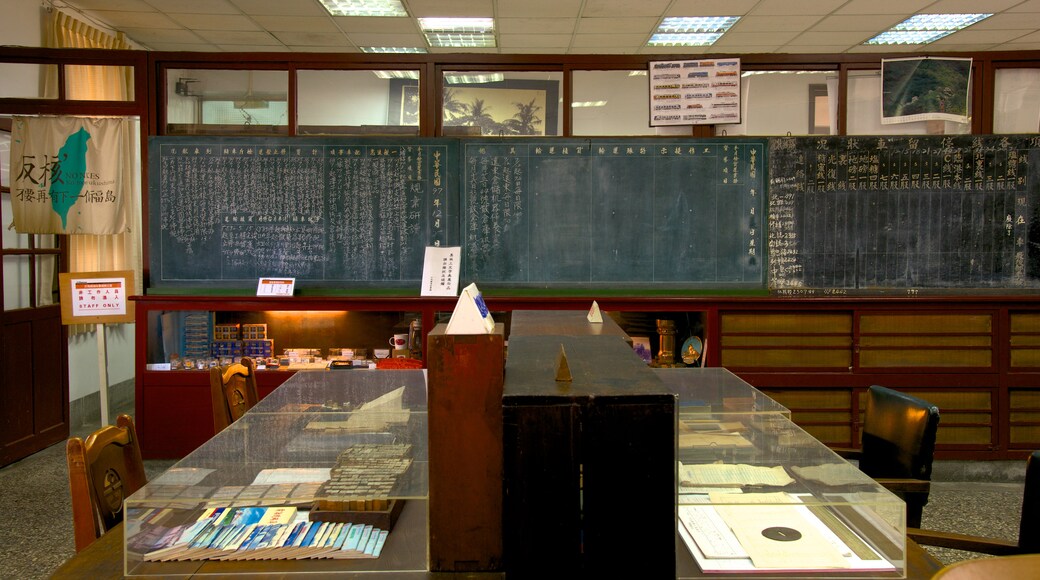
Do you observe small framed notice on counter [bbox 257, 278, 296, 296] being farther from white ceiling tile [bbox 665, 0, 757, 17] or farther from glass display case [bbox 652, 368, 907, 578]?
white ceiling tile [bbox 665, 0, 757, 17]

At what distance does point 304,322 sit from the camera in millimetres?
4863

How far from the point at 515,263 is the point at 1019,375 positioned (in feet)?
10.3

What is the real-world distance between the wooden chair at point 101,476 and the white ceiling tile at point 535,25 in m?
5.67

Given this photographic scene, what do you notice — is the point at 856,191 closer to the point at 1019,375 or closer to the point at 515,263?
the point at 1019,375

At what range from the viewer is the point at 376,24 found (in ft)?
22.6

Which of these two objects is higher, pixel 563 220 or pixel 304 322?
pixel 563 220

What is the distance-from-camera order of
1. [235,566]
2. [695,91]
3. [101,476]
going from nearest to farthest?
1. [235,566]
2. [101,476]
3. [695,91]

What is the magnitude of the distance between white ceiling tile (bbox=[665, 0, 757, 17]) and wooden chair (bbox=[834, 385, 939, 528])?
4548mm

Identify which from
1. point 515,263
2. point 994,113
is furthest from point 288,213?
point 994,113

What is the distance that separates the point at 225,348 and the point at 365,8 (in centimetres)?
334

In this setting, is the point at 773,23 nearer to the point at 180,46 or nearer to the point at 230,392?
the point at 180,46

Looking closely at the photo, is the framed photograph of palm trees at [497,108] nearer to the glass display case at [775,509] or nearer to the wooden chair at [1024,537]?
the glass display case at [775,509]

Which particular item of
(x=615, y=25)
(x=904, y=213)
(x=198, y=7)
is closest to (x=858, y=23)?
(x=615, y=25)

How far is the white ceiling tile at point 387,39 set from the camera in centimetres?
726
